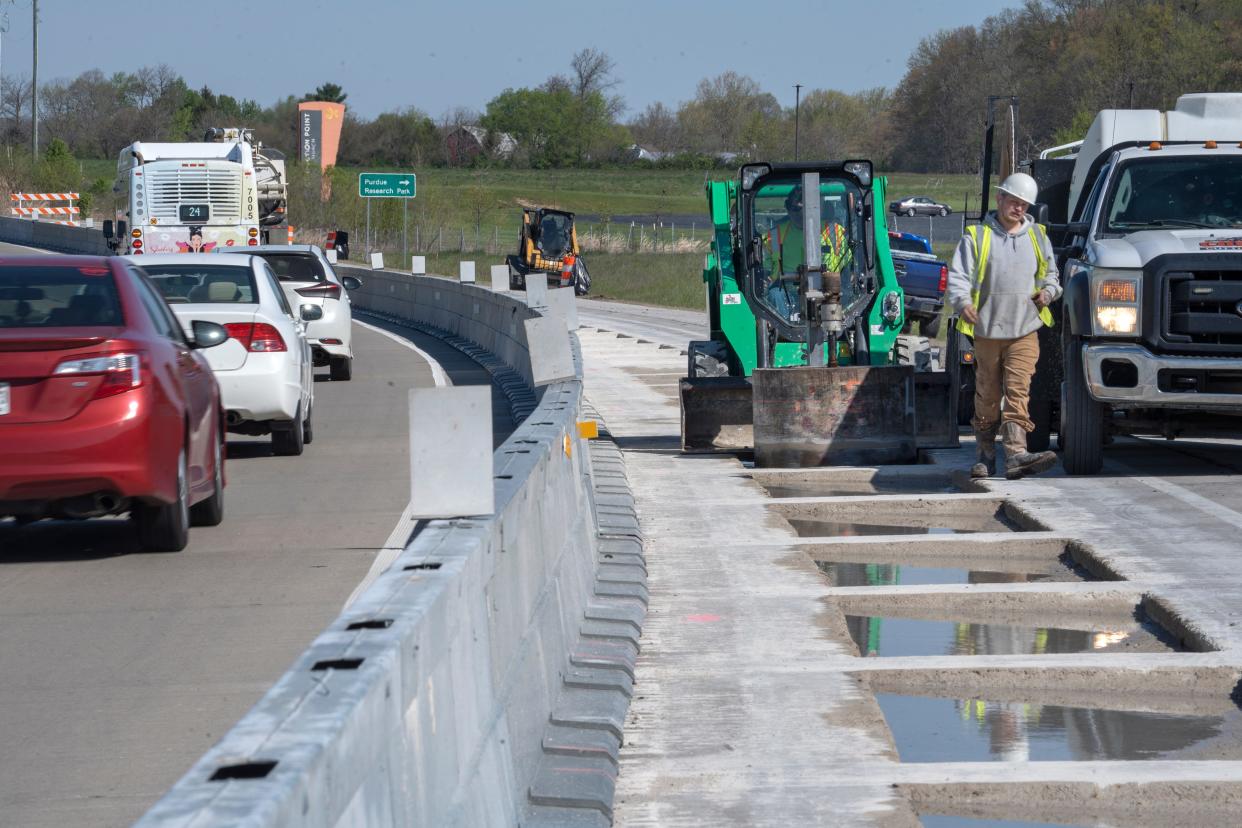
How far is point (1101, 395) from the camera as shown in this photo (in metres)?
12.5

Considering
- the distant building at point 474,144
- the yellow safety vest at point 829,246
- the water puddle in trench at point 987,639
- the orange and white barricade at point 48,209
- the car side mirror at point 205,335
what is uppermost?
the distant building at point 474,144

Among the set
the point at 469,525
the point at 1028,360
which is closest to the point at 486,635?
the point at 469,525

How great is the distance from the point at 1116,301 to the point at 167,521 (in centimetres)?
666

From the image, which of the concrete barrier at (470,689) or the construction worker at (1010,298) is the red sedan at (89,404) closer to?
the concrete barrier at (470,689)

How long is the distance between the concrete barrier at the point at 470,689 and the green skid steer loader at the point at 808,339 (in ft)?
15.5

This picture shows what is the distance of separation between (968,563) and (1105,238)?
13.7 ft

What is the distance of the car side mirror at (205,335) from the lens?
11.3m

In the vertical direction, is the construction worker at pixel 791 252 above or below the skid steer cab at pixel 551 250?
below

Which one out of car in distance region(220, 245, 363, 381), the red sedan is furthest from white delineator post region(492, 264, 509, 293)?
the red sedan

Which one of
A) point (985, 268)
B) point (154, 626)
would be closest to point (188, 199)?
point (985, 268)

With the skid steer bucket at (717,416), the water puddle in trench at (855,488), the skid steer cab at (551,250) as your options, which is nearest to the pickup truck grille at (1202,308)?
the water puddle in trench at (855,488)

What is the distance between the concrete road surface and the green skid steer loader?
2866 millimetres

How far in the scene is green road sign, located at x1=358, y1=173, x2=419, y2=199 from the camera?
56.7 metres

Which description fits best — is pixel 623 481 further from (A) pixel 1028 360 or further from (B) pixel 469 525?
(B) pixel 469 525
